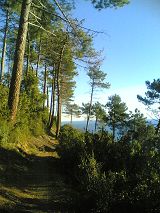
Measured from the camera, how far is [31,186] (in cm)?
898

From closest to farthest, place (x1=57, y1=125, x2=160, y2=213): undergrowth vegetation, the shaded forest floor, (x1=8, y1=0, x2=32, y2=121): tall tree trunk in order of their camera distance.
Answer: (x1=57, y1=125, x2=160, y2=213): undergrowth vegetation, the shaded forest floor, (x1=8, y1=0, x2=32, y2=121): tall tree trunk

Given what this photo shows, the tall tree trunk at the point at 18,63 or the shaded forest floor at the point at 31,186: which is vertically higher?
the tall tree trunk at the point at 18,63

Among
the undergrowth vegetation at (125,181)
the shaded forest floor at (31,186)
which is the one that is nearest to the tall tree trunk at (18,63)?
the shaded forest floor at (31,186)

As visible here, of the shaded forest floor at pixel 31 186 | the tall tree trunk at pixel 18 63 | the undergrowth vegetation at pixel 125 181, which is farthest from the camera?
the tall tree trunk at pixel 18 63

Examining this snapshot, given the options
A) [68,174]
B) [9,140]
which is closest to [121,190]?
[68,174]

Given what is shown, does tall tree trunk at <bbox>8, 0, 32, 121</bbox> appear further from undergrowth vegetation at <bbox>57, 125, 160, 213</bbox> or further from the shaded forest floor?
undergrowth vegetation at <bbox>57, 125, 160, 213</bbox>

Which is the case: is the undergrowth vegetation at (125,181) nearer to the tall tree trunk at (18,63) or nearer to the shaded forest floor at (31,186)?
the shaded forest floor at (31,186)

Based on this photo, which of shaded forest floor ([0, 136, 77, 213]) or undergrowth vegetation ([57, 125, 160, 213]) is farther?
shaded forest floor ([0, 136, 77, 213])

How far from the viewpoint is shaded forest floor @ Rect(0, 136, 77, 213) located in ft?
23.6

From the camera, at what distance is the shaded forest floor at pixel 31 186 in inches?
283

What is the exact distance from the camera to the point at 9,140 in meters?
11.7

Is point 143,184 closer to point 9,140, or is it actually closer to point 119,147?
point 119,147

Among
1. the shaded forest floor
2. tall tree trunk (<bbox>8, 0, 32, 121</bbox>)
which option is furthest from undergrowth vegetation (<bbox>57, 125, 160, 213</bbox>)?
tall tree trunk (<bbox>8, 0, 32, 121</bbox>)

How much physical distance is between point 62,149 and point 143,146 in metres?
4.29
